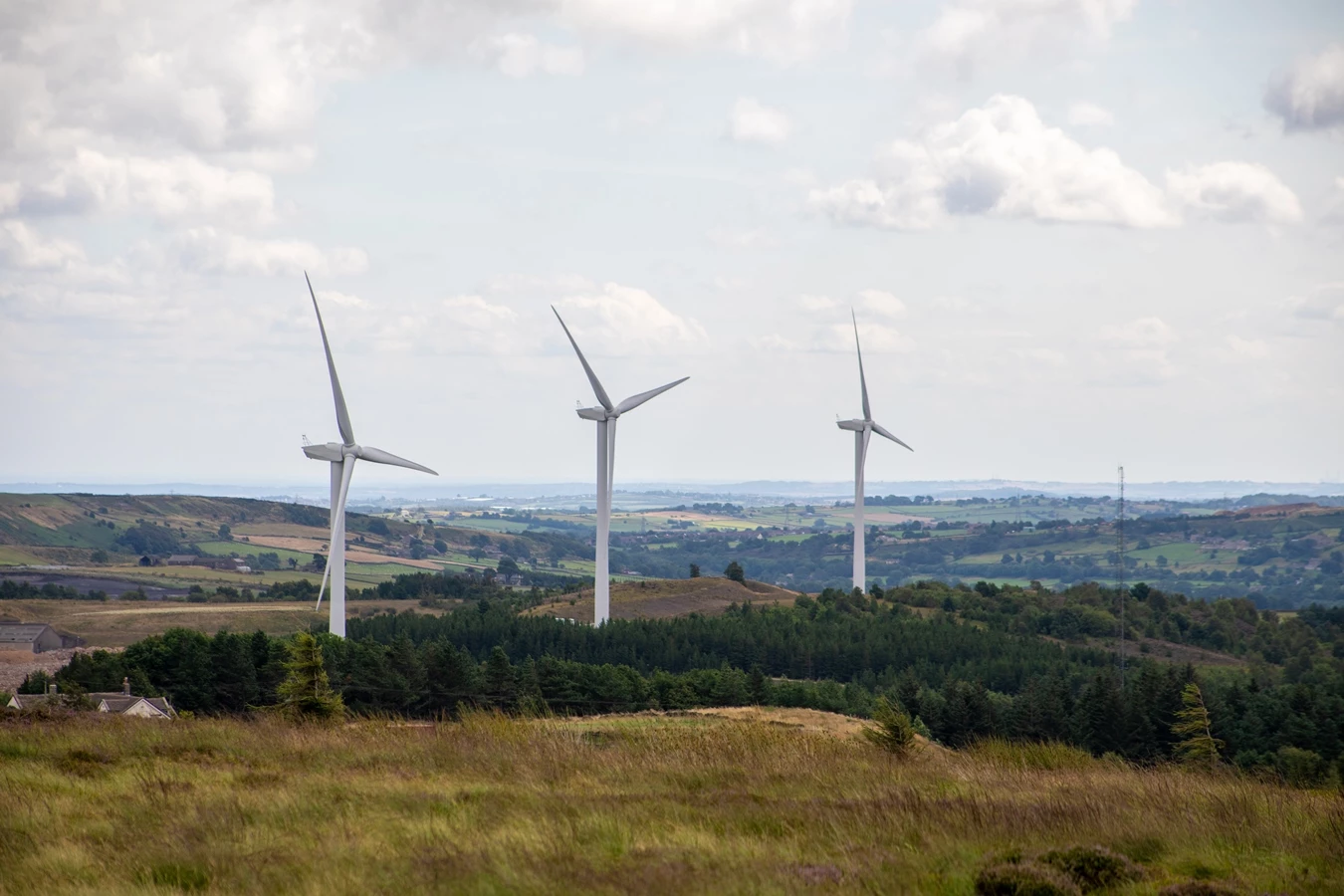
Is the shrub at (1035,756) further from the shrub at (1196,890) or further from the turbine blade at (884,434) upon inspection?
the turbine blade at (884,434)

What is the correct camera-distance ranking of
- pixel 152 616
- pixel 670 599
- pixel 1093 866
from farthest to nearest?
pixel 670 599 → pixel 152 616 → pixel 1093 866

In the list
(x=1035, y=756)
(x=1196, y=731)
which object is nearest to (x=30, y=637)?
(x=1196, y=731)

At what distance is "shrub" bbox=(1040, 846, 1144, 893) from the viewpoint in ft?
40.6

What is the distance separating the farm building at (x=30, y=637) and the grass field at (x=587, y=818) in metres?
128

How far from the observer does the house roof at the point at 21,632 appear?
450 feet

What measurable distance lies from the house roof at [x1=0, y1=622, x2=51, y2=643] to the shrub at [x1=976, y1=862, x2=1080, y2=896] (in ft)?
471

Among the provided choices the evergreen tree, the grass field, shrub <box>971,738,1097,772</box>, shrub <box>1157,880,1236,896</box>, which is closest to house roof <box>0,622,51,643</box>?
the evergreen tree

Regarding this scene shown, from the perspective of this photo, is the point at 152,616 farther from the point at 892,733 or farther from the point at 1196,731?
the point at 892,733

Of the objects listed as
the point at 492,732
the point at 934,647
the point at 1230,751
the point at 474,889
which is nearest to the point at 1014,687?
the point at 934,647

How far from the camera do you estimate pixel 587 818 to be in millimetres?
14141

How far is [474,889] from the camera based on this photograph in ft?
38.9

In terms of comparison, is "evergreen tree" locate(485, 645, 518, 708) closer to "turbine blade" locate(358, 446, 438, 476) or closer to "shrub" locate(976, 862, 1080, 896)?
"turbine blade" locate(358, 446, 438, 476)

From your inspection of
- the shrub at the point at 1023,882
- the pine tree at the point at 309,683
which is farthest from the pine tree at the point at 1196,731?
the shrub at the point at 1023,882

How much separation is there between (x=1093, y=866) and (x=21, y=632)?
487 feet
